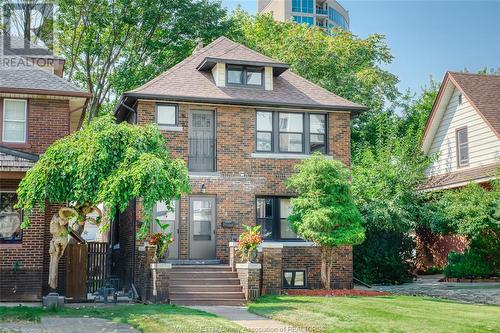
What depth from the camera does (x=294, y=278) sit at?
20750 millimetres

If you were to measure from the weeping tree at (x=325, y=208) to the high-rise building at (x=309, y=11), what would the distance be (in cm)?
6715

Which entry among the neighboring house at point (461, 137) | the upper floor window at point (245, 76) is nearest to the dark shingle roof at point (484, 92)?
the neighboring house at point (461, 137)

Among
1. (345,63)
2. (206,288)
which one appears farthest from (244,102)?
(345,63)

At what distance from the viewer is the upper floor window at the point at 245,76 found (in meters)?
21.9

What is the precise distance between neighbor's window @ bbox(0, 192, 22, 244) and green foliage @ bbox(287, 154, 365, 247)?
A: 7.86 m

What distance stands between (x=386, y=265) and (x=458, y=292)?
3930mm

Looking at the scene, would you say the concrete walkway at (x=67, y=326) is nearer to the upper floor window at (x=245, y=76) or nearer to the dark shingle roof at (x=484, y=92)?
the upper floor window at (x=245, y=76)

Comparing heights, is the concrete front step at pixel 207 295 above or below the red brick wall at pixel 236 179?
below

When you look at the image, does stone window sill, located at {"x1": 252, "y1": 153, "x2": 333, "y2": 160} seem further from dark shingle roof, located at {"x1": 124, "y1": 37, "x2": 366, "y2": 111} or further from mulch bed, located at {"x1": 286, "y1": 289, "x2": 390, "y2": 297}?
mulch bed, located at {"x1": 286, "y1": 289, "x2": 390, "y2": 297}

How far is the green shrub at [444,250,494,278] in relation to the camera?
23.3 meters


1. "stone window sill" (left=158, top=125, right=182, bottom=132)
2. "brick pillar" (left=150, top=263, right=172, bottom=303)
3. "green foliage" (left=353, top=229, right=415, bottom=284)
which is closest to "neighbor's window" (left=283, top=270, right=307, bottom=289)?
"green foliage" (left=353, top=229, right=415, bottom=284)

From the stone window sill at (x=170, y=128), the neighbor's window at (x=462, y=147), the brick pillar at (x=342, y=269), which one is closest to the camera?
the stone window sill at (x=170, y=128)

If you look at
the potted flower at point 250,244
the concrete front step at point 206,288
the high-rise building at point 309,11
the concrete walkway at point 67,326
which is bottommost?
the concrete walkway at point 67,326

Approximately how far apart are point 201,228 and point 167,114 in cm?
380
